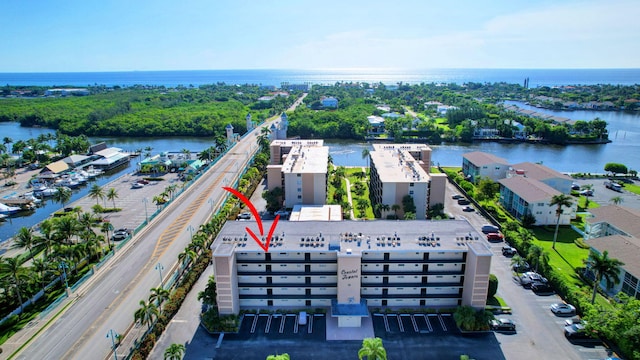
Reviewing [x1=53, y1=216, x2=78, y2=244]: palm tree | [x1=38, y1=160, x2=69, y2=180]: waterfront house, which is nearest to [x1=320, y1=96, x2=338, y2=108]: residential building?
[x1=38, y1=160, x2=69, y2=180]: waterfront house

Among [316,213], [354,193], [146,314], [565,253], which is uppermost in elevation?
[316,213]

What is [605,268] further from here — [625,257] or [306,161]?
[306,161]

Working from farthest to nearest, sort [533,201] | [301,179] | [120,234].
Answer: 1. [301,179]
2. [533,201]
3. [120,234]

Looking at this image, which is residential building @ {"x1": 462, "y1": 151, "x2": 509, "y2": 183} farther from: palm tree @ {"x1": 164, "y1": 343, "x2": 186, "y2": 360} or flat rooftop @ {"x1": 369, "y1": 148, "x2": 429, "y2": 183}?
palm tree @ {"x1": 164, "y1": 343, "x2": 186, "y2": 360}

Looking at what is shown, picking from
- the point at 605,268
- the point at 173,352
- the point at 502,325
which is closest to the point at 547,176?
the point at 605,268

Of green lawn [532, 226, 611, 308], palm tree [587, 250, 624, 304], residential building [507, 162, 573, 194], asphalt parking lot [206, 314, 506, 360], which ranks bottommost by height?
asphalt parking lot [206, 314, 506, 360]

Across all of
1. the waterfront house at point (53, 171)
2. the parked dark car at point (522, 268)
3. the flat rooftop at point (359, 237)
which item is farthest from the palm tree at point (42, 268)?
the parked dark car at point (522, 268)
